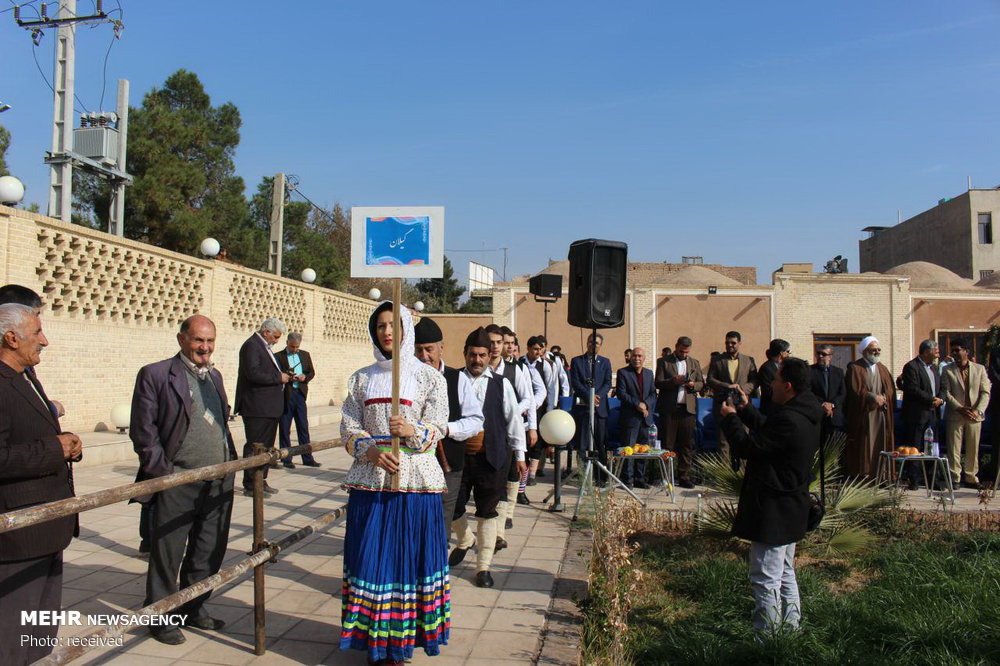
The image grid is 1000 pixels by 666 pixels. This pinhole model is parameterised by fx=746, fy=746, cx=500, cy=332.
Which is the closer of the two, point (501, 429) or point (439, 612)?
point (439, 612)

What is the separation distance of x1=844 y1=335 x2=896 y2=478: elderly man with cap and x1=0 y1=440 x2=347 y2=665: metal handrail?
22.9 feet

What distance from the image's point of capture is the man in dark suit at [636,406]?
30.3 feet

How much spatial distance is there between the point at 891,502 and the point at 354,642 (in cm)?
529

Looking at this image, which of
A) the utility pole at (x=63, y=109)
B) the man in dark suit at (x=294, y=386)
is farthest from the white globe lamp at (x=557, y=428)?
the utility pole at (x=63, y=109)

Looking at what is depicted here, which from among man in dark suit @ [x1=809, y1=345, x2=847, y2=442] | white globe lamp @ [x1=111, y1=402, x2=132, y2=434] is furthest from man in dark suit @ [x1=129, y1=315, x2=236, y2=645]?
white globe lamp @ [x1=111, y1=402, x2=132, y2=434]

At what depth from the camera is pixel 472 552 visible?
19.9ft

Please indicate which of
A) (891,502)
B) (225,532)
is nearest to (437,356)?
(225,532)

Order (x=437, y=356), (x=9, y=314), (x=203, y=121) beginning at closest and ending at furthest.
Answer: (x=9, y=314) < (x=437, y=356) < (x=203, y=121)

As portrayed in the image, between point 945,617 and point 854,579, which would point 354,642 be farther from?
point 854,579

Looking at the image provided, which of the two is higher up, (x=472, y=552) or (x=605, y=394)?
(x=605, y=394)

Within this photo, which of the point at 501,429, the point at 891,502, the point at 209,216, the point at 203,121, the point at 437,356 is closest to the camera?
the point at 437,356

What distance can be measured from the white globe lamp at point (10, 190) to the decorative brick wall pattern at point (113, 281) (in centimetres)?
70

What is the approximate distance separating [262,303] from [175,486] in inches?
592

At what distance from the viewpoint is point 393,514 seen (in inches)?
146
